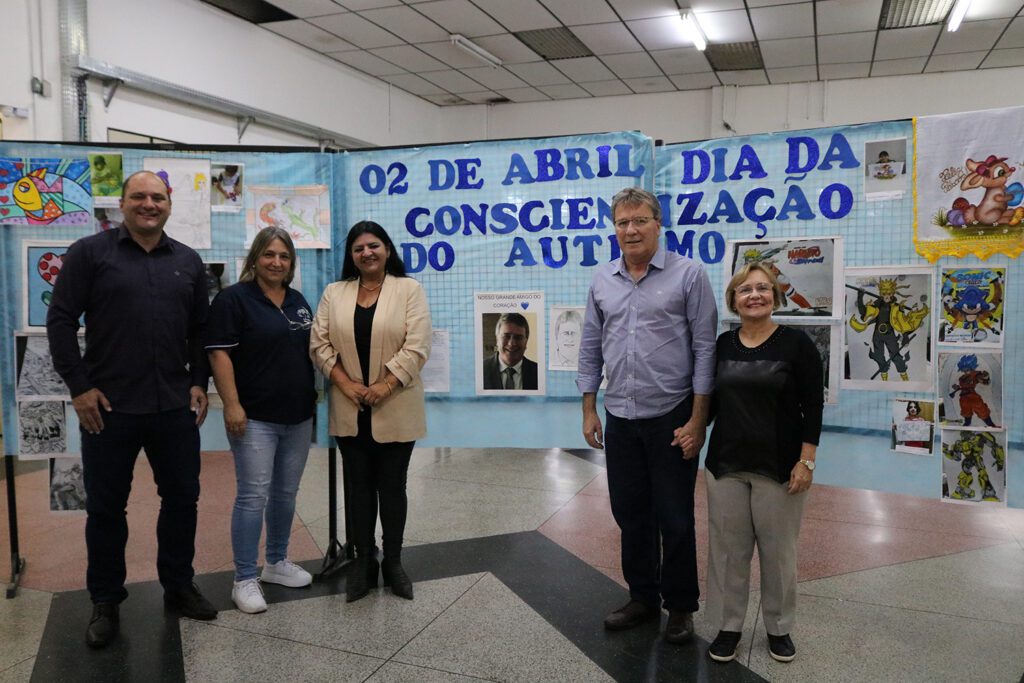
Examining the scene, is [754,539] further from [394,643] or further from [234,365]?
[234,365]

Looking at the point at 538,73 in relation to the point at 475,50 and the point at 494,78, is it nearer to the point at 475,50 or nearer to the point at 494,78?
the point at 494,78

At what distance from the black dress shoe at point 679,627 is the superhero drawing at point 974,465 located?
3.07 feet

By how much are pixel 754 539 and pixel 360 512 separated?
4.60ft

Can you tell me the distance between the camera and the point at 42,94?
16.8ft

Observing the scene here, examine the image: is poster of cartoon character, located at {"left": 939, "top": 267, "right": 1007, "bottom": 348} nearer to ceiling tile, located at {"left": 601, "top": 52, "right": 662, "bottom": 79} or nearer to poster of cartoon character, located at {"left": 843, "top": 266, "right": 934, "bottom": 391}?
poster of cartoon character, located at {"left": 843, "top": 266, "right": 934, "bottom": 391}

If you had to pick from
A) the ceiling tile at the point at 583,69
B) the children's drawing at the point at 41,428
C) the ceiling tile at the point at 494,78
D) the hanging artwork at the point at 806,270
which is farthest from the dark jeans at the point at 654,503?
the ceiling tile at the point at 494,78

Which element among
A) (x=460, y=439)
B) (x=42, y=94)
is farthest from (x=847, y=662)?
(x=42, y=94)

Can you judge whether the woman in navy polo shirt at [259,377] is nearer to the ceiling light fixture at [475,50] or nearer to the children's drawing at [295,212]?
A: the children's drawing at [295,212]

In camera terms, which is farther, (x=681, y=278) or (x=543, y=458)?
(x=543, y=458)

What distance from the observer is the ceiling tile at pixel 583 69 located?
8.22 meters

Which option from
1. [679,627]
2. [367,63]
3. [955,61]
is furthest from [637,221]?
[955,61]

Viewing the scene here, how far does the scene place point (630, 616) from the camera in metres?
2.45

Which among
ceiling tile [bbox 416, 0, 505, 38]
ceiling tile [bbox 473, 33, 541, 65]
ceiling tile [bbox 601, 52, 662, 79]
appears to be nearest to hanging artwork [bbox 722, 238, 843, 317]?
ceiling tile [bbox 416, 0, 505, 38]

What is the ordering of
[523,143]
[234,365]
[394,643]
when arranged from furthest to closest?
[523,143] < [234,365] < [394,643]
